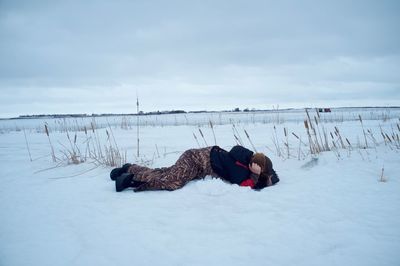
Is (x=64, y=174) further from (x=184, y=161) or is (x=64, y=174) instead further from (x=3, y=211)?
(x=184, y=161)

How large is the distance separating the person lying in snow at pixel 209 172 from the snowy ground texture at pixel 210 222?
138 mm

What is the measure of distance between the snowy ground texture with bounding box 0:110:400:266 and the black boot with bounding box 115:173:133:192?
92mm

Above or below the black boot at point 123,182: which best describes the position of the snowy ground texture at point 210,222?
below

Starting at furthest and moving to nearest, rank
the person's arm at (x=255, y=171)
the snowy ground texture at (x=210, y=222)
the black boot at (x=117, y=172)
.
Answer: the black boot at (x=117, y=172), the person's arm at (x=255, y=171), the snowy ground texture at (x=210, y=222)

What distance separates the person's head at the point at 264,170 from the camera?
143 inches

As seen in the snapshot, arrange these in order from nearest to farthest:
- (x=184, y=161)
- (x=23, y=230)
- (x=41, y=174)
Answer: (x=23, y=230) < (x=184, y=161) < (x=41, y=174)

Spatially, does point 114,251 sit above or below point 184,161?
below

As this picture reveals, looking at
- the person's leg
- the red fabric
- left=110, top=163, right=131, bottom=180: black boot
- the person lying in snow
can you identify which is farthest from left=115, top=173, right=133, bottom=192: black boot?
the red fabric

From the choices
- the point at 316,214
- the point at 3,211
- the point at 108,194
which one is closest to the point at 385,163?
the point at 316,214

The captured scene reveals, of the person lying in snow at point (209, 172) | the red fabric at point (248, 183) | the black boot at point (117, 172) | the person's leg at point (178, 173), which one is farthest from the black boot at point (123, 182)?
the red fabric at point (248, 183)

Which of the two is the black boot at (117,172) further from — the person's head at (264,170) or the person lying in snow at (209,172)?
the person's head at (264,170)

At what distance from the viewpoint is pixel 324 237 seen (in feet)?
7.45

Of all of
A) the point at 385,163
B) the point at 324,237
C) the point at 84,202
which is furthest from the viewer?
the point at 385,163

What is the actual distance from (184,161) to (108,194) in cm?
111
